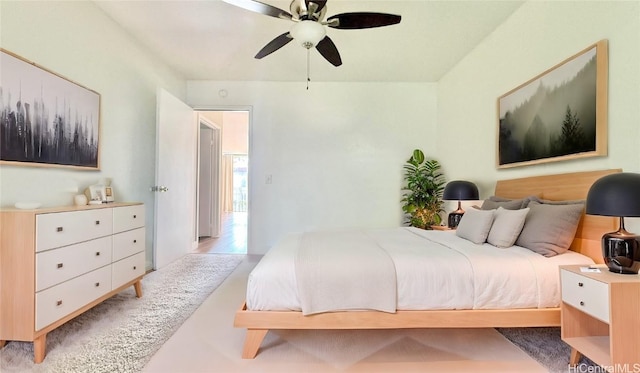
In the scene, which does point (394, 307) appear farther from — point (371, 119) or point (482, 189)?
point (371, 119)

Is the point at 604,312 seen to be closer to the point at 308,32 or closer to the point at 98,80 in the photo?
the point at 308,32

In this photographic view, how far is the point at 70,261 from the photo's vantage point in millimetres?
1775

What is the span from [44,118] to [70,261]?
3.59 feet

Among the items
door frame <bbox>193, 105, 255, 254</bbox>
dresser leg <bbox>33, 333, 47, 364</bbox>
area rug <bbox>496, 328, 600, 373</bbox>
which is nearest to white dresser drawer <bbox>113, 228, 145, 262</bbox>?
dresser leg <bbox>33, 333, 47, 364</bbox>

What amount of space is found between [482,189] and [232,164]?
24.4 ft

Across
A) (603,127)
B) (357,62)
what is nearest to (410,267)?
(603,127)

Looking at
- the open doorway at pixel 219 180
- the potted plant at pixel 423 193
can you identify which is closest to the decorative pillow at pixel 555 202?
the potted plant at pixel 423 193

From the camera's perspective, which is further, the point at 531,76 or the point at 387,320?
the point at 531,76

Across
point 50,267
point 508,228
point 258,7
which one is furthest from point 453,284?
point 50,267

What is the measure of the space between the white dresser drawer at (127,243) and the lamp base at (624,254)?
124 inches

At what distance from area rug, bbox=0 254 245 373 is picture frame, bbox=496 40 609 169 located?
306 cm

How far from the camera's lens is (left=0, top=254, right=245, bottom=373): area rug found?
1.57 meters

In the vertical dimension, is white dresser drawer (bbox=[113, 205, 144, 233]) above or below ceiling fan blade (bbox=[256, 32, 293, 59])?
below

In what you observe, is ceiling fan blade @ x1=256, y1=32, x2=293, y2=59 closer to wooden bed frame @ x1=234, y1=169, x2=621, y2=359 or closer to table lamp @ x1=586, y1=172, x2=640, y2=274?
wooden bed frame @ x1=234, y1=169, x2=621, y2=359
